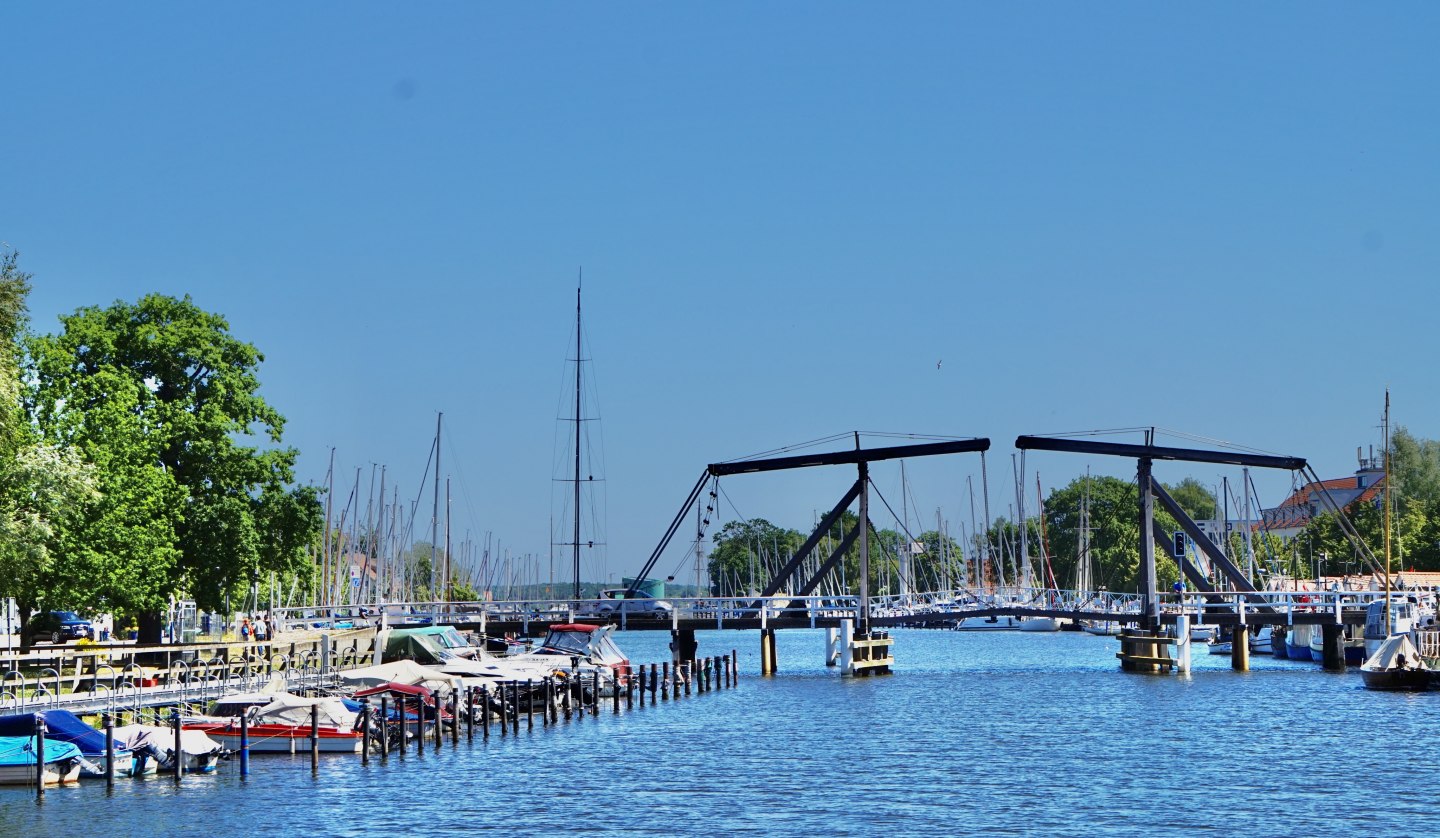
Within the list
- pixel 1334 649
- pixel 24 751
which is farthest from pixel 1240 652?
pixel 24 751

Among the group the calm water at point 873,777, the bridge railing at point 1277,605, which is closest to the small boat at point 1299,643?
the bridge railing at point 1277,605

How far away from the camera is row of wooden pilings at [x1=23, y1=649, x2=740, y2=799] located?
38.2m

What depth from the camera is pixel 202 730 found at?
41.7 meters

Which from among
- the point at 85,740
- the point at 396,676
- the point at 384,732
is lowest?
the point at 384,732

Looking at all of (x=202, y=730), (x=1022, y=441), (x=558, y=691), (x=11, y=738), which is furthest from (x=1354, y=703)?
(x=11, y=738)

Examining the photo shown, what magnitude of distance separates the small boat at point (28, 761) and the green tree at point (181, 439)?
719 inches

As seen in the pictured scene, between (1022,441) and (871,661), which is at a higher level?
(1022,441)

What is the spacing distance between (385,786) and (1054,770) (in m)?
16.0

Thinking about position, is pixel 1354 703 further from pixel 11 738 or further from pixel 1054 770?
pixel 11 738

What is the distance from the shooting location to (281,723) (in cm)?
4328

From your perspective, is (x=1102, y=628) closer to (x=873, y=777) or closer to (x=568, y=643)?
(x=568, y=643)

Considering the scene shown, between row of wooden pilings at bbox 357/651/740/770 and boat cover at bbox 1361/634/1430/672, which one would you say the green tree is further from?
boat cover at bbox 1361/634/1430/672

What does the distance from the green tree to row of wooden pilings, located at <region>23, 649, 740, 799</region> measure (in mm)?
11159

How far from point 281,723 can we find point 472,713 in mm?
6447
